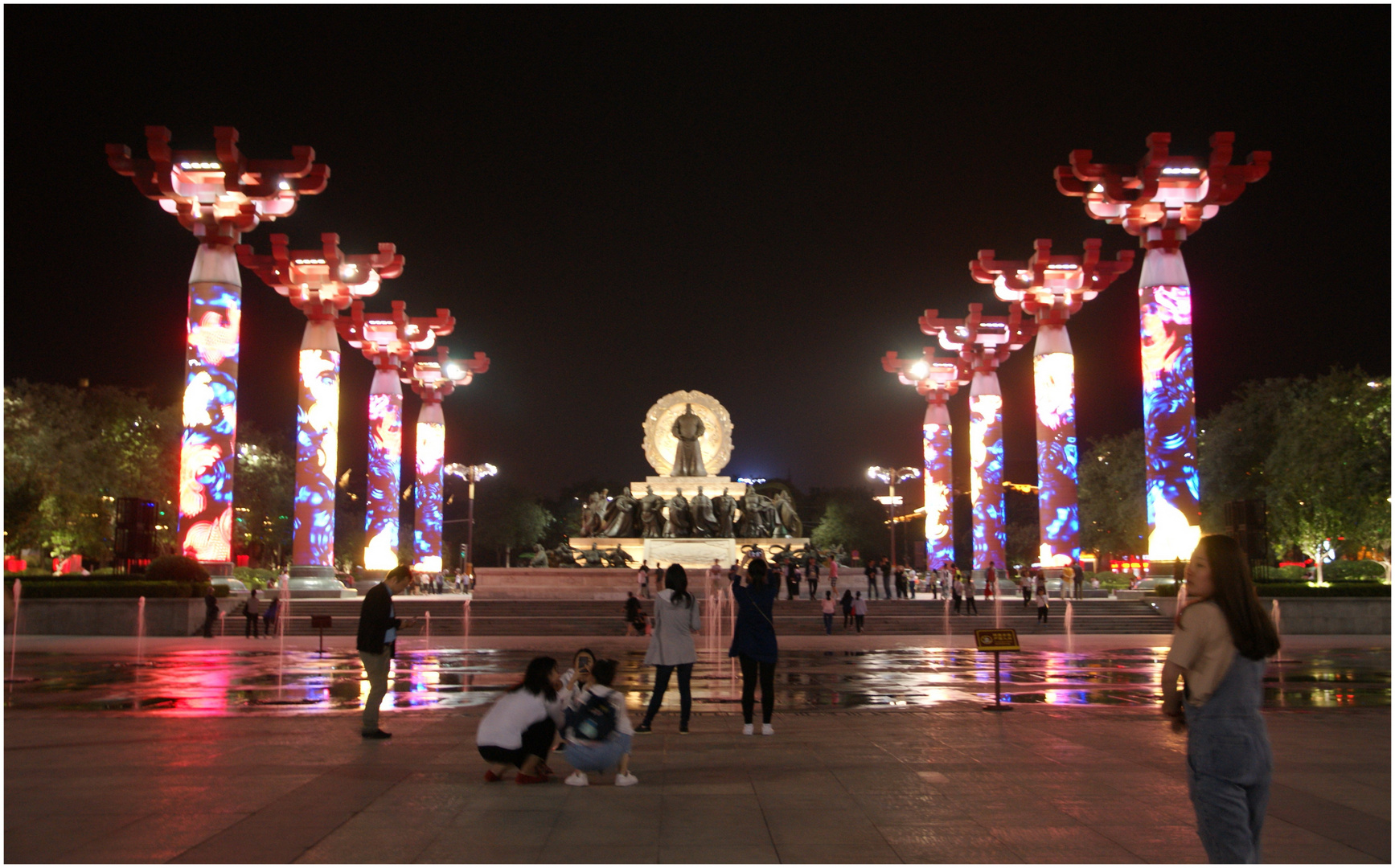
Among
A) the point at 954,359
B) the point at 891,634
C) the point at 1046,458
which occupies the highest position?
the point at 954,359

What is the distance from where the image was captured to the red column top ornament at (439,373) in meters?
57.0

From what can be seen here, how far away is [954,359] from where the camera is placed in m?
56.6

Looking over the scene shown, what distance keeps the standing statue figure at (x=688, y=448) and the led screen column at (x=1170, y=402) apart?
23629 millimetres

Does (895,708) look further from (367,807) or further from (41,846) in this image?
(41,846)

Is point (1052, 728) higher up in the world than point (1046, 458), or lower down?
lower down

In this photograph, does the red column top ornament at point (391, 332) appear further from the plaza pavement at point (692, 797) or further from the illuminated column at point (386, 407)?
the plaza pavement at point (692, 797)

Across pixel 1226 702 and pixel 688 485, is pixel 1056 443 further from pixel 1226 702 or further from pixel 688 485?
pixel 1226 702

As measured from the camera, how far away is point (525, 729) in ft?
26.6

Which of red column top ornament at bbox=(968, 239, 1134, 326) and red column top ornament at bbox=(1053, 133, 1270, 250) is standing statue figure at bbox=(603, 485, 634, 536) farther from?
red column top ornament at bbox=(1053, 133, 1270, 250)

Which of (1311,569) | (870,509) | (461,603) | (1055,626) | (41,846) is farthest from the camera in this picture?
(870,509)

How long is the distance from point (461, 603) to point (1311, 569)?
39777mm

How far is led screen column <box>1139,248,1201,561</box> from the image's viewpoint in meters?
36.2

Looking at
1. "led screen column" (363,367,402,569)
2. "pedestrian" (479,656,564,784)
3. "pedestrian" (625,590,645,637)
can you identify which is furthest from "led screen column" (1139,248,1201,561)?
"pedestrian" (479,656,564,784)

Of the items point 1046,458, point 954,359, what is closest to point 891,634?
point 1046,458
